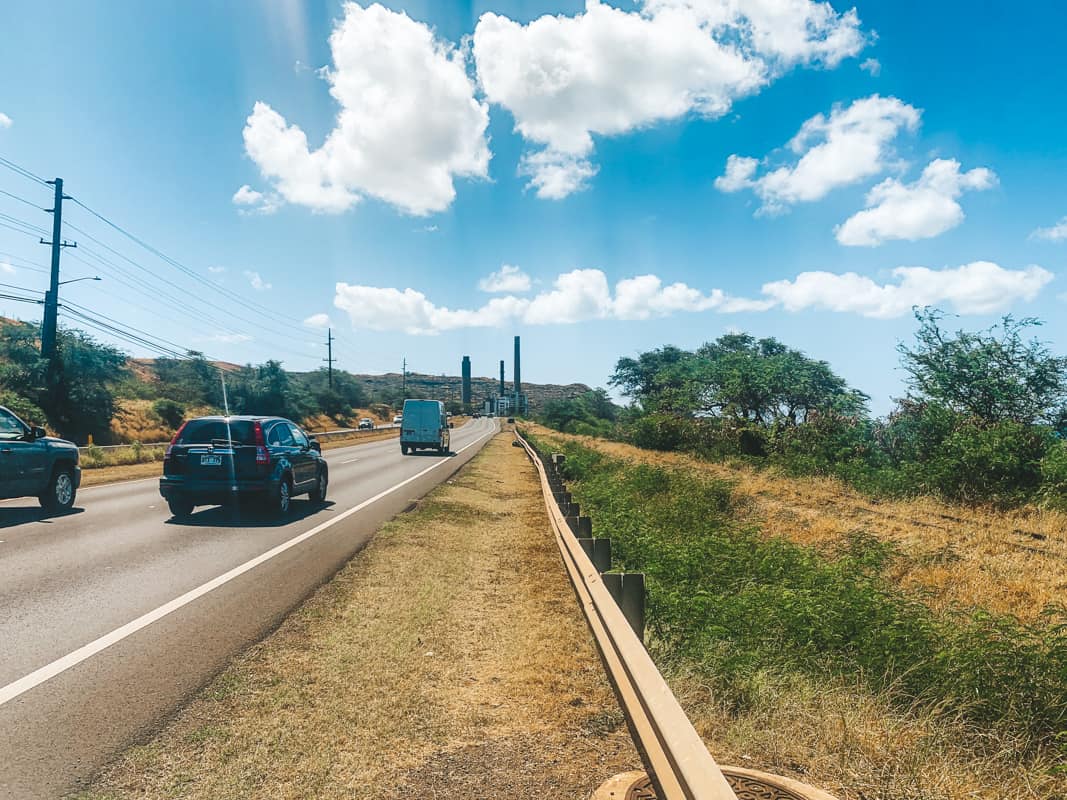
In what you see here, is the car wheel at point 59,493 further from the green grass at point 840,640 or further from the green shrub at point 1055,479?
the green shrub at point 1055,479

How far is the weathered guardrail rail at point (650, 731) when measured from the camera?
223 cm

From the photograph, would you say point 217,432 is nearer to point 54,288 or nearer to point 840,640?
point 840,640

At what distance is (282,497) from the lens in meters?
12.1

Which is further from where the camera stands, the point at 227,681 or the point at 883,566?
the point at 883,566

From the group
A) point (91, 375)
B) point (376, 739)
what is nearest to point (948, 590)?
point (376, 739)

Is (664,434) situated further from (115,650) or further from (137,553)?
(115,650)

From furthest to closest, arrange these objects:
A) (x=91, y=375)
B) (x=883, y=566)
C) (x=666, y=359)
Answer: (x=666, y=359) < (x=91, y=375) < (x=883, y=566)

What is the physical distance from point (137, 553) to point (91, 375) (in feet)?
133

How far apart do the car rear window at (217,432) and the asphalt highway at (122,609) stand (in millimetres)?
1392

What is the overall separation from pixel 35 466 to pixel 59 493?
80 centimetres

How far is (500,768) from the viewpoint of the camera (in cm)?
354

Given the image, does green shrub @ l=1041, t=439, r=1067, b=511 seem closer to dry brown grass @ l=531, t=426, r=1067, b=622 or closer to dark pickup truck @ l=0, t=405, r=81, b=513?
dry brown grass @ l=531, t=426, r=1067, b=622

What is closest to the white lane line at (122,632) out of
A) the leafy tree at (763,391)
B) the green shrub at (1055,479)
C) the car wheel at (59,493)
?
the car wheel at (59,493)

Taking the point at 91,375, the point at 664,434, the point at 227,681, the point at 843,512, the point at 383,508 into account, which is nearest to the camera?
the point at 227,681
